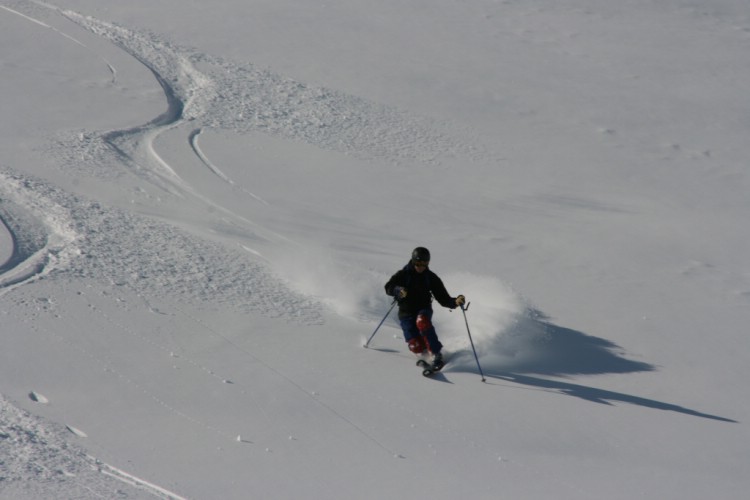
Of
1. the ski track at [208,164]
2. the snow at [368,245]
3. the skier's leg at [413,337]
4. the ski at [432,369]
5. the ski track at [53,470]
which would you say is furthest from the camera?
the ski track at [208,164]

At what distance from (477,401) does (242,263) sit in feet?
11.5

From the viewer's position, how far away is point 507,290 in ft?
33.3

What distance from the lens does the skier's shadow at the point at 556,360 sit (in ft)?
27.1

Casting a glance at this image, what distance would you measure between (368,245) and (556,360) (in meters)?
3.29

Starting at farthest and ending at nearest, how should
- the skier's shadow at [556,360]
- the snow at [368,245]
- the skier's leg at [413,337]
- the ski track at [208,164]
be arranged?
the ski track at [208,164], the skier's leg at [413,337], the skier's shadow at [556,360], the snow at [368,245]

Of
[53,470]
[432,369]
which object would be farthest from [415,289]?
[53,470]

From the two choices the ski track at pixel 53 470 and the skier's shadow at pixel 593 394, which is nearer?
the ski track at pixel 53 470

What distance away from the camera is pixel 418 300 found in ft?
27.7

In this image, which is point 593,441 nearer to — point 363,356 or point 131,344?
point 363,356

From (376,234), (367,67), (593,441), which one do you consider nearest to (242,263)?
(376,234)

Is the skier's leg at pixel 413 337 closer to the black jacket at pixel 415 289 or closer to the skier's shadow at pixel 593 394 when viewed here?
the black jacket at pixel 415 289

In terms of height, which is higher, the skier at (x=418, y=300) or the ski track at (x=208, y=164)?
the skier at (x=418, y=300)

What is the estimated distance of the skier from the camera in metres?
8.33

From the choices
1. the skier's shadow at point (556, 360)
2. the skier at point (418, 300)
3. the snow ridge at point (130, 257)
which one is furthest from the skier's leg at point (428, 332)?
the snow ridge at point (130, 257)
